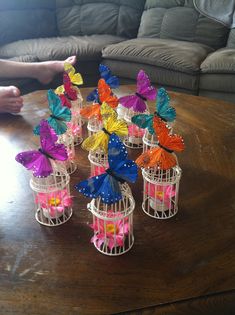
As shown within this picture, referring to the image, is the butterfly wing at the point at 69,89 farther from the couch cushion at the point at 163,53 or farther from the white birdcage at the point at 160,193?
the couch cushion at the point at 163,53

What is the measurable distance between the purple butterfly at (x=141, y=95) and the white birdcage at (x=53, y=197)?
326mm

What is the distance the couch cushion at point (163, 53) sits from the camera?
210cm

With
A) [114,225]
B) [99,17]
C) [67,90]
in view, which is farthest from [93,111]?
[99,17]

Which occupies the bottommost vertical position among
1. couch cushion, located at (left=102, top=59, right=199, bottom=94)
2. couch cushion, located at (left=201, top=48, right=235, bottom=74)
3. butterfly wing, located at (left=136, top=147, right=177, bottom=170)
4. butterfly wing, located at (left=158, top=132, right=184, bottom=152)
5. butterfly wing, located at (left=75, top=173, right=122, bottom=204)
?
couch cushion, located at (left=102, top=59, right=199, bottom=94)

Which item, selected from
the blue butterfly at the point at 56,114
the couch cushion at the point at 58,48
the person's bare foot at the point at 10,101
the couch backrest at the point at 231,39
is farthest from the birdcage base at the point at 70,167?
the couch backrest at the point at 231,39

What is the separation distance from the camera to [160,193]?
75cm

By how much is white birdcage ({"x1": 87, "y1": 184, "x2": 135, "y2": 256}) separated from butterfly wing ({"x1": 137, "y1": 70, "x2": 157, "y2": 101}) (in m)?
0.38

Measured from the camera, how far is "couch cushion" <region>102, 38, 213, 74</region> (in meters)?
2.10

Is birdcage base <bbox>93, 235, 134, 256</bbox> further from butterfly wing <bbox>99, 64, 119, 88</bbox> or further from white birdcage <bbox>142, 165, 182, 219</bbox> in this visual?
butterfly wing <bbox>99, 64, 119, 88</bbox>

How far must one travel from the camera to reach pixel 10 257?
66cm

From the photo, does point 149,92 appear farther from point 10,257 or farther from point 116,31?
point 116,31

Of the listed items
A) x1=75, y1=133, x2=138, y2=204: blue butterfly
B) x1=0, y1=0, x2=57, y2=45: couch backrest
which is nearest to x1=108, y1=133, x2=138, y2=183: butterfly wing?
x1=75, y1=133, x2=138, y2=204: blue butterfly

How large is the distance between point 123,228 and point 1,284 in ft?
0.80

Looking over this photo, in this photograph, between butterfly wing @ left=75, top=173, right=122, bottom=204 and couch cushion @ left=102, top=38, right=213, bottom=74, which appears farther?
couch cushion @ left=102, top=38, right=213, bottom=74
